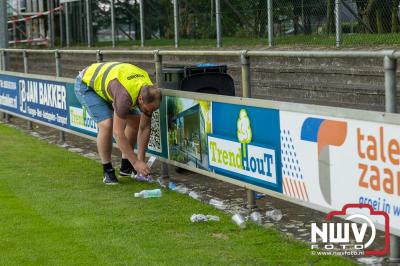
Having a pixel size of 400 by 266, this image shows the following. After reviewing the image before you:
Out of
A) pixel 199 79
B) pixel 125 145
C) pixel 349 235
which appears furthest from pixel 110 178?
pixel 349 235

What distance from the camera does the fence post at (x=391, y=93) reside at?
575 centimetres

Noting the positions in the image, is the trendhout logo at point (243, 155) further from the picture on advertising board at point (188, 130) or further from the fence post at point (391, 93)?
the fence post at point (391, 93)

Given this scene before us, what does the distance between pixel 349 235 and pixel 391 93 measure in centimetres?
124

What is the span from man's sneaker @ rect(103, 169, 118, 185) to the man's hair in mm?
1081

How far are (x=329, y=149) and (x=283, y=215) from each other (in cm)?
146

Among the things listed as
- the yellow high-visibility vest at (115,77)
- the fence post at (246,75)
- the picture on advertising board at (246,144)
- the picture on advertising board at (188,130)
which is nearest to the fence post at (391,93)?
the picture on advertising board at (246,144)

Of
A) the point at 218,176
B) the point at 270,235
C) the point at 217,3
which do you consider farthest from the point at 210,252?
the point at 217,3

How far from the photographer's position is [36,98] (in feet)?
45.9

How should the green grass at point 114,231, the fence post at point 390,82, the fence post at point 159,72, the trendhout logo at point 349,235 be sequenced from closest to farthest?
the fence post at point 390,82 < the trendhout logo at point 349,235 < the green grass at point 114,231 < the fence post at point 159,72

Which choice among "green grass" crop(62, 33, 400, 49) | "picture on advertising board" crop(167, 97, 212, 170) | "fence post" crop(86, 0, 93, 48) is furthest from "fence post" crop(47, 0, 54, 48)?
"picture on advertising board" crop(167, 97, 212, 170)

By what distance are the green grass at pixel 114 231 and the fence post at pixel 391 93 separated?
342mm

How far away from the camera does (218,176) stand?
26.8 feet

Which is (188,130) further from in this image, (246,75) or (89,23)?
(89,23)

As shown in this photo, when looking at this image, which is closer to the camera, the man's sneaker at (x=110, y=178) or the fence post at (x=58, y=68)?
the man's sneaker at (x=110, y=178)
